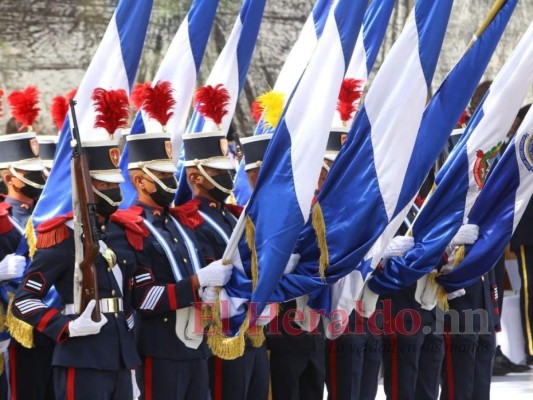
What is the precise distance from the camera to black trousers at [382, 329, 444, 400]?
8.88 m

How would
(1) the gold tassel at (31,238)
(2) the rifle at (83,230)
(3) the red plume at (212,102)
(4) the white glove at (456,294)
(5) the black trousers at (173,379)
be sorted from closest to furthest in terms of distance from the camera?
(2) the rifle at (83,230) → (1) the gold tassel at (31,238) → (5) the black trousers at (173,379) → (3) the red plume at (212,102) → (4) the white glove at (456,294)

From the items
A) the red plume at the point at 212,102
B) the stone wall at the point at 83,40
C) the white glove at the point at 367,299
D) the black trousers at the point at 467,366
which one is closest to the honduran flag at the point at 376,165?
the red plume at the point at 212,102

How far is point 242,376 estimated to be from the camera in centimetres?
759

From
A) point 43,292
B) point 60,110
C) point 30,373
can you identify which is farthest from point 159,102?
point 30,373

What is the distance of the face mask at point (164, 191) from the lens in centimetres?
714

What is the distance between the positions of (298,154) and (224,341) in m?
1.02

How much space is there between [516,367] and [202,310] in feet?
17.9

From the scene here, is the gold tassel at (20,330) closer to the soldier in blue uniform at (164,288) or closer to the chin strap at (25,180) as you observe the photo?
the soldier in blue uniform at (164,288)

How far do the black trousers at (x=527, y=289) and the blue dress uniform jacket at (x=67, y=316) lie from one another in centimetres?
464

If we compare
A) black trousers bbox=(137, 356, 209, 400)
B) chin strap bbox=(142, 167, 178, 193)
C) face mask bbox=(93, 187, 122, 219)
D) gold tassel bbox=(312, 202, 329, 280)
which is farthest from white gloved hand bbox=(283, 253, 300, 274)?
face mask bbox=(93, 187, 122, 219)

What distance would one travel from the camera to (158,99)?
7293 millimetres

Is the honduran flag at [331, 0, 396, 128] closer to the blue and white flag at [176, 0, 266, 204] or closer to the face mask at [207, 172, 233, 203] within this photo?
the blue and white flag at [176, 0, 266, 204]

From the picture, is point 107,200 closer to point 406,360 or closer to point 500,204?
point 500,204

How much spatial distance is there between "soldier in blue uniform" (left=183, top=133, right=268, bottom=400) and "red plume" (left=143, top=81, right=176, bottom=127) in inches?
11.1
